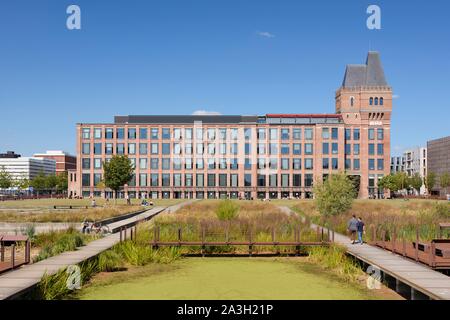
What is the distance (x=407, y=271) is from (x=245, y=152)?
9341 centimetres

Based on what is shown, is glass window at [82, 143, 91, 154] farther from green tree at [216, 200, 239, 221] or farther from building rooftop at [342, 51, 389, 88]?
green tree at [216, 200, 239, 221]

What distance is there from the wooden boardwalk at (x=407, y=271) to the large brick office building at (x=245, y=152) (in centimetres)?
8663

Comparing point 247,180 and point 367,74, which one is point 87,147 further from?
point 367,74

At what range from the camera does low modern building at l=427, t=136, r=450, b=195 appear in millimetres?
163875

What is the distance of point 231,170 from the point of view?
10994 cm

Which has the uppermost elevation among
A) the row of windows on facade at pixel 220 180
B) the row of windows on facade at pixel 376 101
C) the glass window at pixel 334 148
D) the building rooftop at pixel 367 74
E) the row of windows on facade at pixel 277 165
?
the building rooftop at pixel 367 74

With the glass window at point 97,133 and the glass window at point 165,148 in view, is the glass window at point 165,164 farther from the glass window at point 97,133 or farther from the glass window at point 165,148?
the glass window at point 97,133

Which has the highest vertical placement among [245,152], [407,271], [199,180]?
[245,152]

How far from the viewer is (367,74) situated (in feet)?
384

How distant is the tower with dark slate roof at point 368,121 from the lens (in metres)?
111

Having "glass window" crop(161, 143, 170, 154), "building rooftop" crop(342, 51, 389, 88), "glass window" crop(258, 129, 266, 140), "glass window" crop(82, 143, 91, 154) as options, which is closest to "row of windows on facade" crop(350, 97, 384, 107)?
"building rooftop" crop(342, 51, 389, 88)

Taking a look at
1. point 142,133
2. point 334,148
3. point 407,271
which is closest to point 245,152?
point 334,148

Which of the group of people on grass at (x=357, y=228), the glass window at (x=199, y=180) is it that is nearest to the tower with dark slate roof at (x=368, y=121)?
the glass window at (x=199, y=180)
